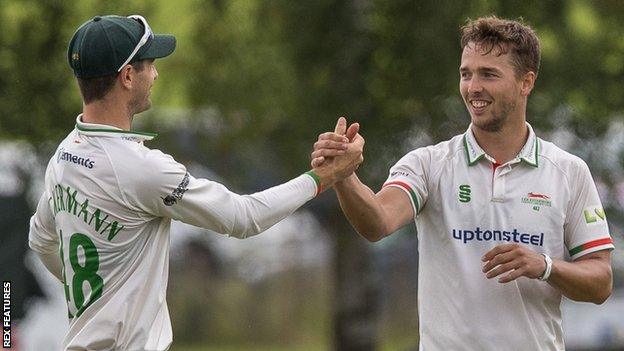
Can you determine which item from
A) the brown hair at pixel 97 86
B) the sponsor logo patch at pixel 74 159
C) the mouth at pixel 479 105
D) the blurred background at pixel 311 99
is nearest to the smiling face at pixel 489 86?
the mouth at pixel 479 105

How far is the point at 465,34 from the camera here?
19.6ft

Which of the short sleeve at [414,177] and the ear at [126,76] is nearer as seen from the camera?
the ear at [126,76]

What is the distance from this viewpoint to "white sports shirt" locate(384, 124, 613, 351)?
226 inches

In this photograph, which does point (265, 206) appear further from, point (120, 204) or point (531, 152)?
point (531, 152)

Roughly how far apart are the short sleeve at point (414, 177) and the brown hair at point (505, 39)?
51 cm

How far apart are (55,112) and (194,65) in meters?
1.26

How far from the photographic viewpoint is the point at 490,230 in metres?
5.77

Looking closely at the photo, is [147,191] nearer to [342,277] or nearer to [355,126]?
[355,126]

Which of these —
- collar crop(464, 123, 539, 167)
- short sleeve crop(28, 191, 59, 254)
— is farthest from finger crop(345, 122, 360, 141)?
short sleeve crop(28, 191, 59, 254)

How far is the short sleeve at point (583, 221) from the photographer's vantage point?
585 centimetres

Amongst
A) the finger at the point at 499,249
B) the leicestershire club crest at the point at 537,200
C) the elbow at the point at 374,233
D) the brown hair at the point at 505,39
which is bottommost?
the finger at the point at 499,249

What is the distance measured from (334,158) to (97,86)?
40.2 inches

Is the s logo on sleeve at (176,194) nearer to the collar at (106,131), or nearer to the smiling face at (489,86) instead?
the collar at (106,131)

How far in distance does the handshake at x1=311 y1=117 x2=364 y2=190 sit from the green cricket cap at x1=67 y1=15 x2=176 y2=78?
31.7 inches
